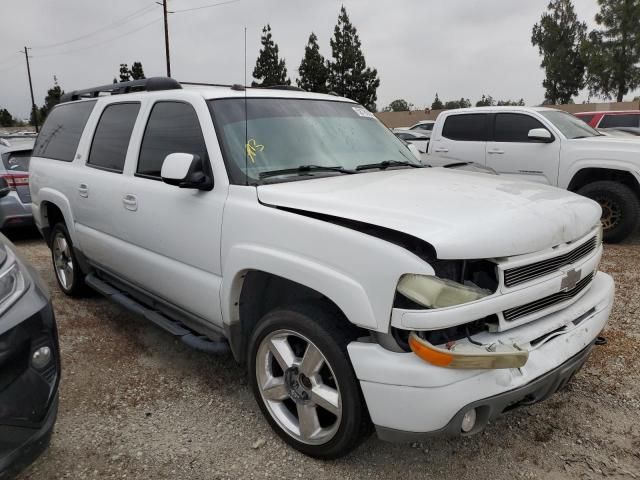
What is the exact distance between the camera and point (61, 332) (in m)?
4.12

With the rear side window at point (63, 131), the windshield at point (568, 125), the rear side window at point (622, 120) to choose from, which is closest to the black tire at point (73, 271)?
the rear side window at point (63, 131)

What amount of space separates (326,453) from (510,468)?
91 cm

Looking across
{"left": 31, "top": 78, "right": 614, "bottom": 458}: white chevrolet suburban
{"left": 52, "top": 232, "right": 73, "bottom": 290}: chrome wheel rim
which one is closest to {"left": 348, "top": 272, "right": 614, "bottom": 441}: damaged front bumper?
{"left": 31, "top": 78, "right": 614, "bottom": 458}: white chevrolet suburban

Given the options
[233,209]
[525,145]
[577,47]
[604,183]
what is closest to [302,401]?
[233,209]

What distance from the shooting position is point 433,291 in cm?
190

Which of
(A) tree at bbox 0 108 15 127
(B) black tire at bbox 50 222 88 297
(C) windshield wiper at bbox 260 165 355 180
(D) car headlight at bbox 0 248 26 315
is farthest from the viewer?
(A) tree at bbox 0 108 15 127

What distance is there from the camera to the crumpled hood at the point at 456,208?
1979 mm

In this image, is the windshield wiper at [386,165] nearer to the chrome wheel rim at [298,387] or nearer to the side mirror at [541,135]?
the chrome wheel rim at [298,387]

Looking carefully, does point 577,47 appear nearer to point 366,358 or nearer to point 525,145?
point 525,145

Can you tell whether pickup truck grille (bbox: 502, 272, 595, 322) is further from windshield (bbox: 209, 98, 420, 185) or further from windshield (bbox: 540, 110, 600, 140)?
windshield (bbox: 540, 110, 600, 140)

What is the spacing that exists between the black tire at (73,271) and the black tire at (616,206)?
248 inches

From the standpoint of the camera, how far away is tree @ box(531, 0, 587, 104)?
4259cm

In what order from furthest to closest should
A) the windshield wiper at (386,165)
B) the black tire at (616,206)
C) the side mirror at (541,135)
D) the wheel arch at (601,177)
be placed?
the side mirror at (541,135) → the wheel arch at (601,177) → the black tire at (616,206) → the windshield wiper at (386,165)

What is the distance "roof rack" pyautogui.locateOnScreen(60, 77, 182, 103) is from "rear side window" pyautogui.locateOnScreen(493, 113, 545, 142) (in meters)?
5.86
